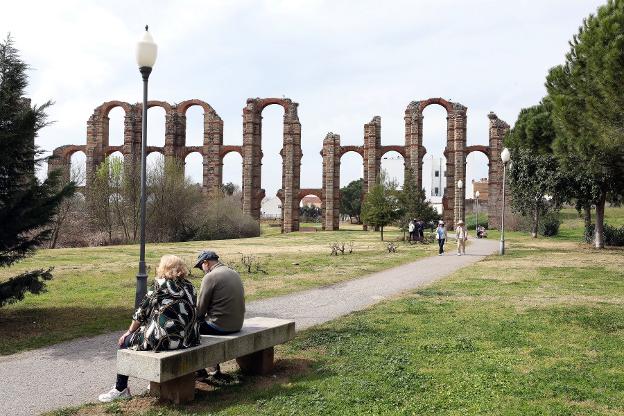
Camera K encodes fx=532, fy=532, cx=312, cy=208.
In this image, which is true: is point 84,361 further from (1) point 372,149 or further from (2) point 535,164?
(1) point 372,149

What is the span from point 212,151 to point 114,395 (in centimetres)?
5359

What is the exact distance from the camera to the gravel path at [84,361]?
5.39m

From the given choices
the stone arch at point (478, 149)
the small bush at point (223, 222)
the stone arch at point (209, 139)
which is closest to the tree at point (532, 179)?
the stone arch at point (478, 149)

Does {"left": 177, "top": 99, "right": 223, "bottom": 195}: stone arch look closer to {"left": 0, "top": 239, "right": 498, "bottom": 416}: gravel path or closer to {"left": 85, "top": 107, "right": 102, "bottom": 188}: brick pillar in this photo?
{"left": 85, "top": 107, "right": 102, "bottom": 188}: brick pillar

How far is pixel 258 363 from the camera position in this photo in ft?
20.1

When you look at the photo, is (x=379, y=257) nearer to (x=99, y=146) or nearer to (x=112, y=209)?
(x=112, y=209)

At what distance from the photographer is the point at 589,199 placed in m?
26.7

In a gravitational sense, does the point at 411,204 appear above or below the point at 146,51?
below

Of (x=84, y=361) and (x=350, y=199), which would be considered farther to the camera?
(x=350, y=199)

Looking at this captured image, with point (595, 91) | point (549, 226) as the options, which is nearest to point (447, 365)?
point (595, 91)

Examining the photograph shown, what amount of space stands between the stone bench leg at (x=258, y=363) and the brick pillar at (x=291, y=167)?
49.0 metres

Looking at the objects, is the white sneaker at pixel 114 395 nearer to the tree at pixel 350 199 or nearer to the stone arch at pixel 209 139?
the stone arch at pixel 209 139

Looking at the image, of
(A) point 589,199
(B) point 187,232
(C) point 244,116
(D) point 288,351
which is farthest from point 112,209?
(D) point 288,351

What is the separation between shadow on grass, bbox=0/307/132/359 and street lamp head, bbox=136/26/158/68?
4.21m
